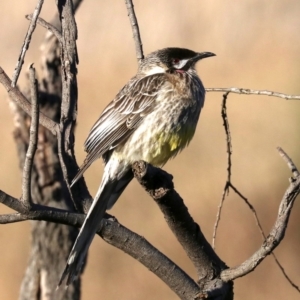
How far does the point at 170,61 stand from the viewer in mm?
5520

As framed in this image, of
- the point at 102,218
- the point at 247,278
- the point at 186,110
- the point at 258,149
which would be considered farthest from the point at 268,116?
the point at 102,218

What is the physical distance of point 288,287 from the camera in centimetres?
1023

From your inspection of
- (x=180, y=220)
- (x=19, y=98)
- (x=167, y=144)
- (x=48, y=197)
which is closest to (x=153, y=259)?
(x=180, y=220)

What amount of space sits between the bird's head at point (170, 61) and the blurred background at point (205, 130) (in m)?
4.15

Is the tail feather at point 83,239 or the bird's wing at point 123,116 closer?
the tail feather at point 83,239

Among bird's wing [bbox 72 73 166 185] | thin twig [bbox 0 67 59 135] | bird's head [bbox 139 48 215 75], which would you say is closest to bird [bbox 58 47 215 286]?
bird's wing [bbox 72 73 166 185]

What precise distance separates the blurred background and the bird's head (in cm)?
415

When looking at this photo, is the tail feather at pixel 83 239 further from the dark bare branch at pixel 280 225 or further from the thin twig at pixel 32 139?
the dark bare branch at pixel 280 225

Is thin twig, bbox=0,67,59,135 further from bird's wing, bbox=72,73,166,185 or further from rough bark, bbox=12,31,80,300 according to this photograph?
rough bark, bbox=12,31,80,300

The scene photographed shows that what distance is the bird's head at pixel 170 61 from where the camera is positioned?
545 centimetres

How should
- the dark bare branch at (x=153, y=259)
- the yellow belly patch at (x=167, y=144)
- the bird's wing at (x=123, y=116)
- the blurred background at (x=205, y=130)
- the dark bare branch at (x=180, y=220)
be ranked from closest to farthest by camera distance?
the dark bare branch at (x=180, y=220)
the dark bare branch at (x=153, y=259)
the yellow belly patch at (x=167, y=144)
the bird's wing at (x=123, y=116)
the blurred background at (x=205, y=130)

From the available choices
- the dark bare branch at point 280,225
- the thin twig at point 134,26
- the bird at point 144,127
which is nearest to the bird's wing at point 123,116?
the bird at point 144,127

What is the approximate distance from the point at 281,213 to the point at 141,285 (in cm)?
703

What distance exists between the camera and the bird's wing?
498 centimetres
